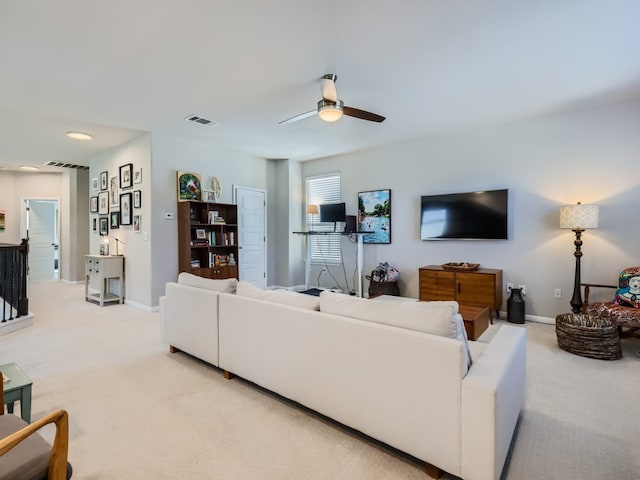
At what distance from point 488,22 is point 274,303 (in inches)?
97.0

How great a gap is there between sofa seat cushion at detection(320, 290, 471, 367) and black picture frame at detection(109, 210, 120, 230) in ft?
16.8

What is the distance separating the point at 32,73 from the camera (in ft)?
10.1

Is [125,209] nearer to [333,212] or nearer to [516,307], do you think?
[333,212]

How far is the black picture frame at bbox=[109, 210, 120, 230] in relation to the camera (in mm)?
5694

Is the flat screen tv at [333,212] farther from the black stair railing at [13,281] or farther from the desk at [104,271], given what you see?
A: the black stair railing at [13,281]

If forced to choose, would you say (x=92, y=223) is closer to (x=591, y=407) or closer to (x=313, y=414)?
(x=313, y=414)

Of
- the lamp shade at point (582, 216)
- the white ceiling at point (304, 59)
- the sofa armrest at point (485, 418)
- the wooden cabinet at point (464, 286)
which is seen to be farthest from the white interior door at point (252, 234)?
the sofa armrest at point (485, 418)

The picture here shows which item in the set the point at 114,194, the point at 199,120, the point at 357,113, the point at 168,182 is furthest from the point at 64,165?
the point at 357,113

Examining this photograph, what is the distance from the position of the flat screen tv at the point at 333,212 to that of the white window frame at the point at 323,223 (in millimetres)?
287

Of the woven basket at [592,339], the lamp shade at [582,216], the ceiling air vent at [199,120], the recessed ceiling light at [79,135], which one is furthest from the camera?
the recessed ceiling light at [79,135]

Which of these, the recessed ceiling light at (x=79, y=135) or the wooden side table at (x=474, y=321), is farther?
the recessed ceiling light at (x=79, y=135)

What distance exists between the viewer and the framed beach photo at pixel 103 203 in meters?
6.03

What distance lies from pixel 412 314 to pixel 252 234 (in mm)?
5121

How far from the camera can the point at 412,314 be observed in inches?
66.4
